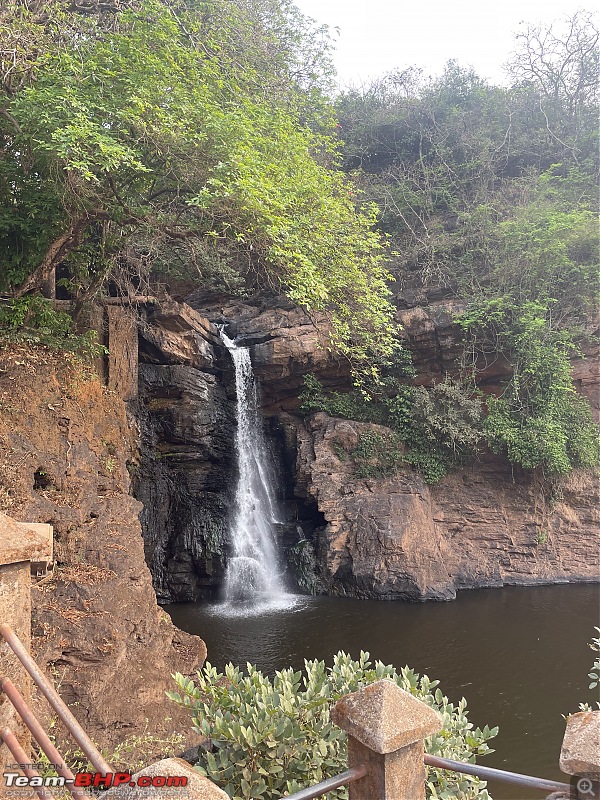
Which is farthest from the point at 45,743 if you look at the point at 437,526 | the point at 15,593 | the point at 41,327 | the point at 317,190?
the point at 437,526

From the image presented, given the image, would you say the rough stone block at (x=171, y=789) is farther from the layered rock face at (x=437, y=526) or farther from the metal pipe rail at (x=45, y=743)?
the layered rock face at (x=437, y=526)

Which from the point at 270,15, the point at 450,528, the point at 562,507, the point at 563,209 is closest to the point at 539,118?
the point at 563,209

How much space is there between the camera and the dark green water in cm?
659

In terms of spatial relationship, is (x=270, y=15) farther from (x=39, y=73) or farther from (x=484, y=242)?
(x=484, y=242)

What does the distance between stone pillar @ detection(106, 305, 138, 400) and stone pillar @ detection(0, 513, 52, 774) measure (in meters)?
8.20

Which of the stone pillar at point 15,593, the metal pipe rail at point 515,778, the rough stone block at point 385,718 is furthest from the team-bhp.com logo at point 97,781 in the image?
the metal pipe rail at point 515,778

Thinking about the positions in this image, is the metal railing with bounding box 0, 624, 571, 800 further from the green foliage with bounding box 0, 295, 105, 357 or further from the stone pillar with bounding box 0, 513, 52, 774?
the green foliage with bounding box 0, 295, 105, 357

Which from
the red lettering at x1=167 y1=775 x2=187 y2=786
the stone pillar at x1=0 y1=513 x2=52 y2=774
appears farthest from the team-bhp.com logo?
the stone pillar at x1=0 y1=513 x2=52 y2=774

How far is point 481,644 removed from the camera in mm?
9258

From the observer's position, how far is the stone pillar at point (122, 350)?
10883 millimetres

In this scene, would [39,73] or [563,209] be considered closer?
[39,73]

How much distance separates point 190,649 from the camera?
7035 millimetres

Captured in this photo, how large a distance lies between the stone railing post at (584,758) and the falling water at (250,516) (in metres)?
10.5

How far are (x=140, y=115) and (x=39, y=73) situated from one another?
1370mm
